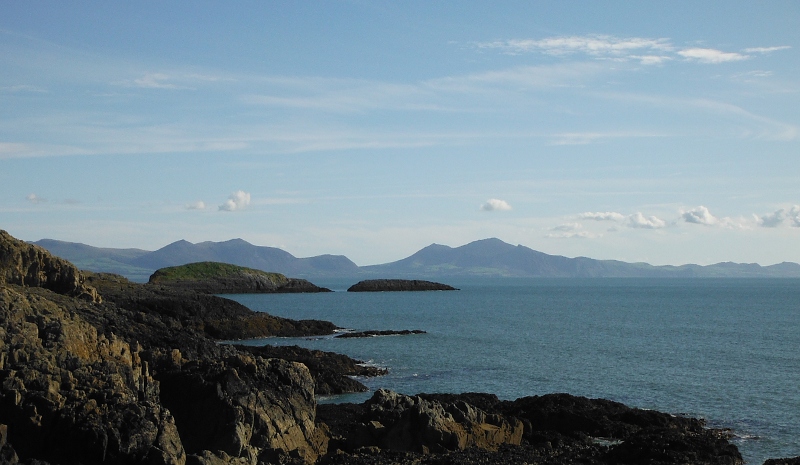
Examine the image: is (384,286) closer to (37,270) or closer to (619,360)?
(619,360)

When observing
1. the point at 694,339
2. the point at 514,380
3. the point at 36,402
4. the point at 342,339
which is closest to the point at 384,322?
the point at 342,339

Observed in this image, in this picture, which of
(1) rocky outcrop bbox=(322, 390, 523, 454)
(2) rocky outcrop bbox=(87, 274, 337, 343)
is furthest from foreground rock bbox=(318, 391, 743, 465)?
(2) rocky outcrop bbox=(87, 274, 337, 343)

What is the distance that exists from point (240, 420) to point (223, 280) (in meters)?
145

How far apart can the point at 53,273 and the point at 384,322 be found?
47.7m

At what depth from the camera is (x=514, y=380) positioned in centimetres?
4584

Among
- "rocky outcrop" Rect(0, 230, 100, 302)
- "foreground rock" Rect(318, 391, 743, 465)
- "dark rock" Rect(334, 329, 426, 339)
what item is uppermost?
"rocky outcrop" Rect(0, 230, 100, 302)

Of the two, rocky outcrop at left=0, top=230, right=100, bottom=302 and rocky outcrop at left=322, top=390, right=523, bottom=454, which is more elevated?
rocky outcrop at left=0, top=230, right=100, bottom=302

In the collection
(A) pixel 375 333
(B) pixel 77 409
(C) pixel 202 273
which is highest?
(B) pixel 77 409

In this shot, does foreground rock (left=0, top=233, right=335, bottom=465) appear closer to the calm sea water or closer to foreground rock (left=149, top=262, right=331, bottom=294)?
the calm sea water

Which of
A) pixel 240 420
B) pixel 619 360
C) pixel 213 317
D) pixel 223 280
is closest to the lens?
pixel 240 420

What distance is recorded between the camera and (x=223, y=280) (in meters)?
165

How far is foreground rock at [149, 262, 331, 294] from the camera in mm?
157875

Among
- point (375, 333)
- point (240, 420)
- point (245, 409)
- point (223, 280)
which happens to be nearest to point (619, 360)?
point (375, 333)

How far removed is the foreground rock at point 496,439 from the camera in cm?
2467
